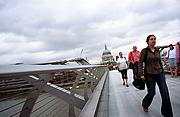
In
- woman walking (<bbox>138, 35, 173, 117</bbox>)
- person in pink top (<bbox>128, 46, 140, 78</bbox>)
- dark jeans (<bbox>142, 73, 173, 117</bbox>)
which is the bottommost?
dark jeans (<bbox>142, 73, 173, 117</bbox>)

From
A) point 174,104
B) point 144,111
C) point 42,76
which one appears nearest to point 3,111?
point 42,76

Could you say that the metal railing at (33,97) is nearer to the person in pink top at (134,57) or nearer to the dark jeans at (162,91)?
the dark jeans at (162,91)

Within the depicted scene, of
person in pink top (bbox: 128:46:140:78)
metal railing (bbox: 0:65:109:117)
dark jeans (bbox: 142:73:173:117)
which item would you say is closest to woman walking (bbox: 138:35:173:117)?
dark jeans (bbox: 142:73:173:117)

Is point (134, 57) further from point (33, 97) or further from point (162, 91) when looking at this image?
point (33, 97)

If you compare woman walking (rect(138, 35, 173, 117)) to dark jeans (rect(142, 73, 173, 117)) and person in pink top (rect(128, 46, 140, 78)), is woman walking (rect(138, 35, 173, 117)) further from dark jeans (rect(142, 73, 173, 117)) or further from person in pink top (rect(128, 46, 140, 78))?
person in pink top (rect(128, 46, 140, 78))

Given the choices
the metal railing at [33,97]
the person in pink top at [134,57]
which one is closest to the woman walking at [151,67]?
the metal railing at [33,97]

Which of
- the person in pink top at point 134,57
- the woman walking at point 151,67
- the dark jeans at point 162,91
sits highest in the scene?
the person in pink top at point 134,57

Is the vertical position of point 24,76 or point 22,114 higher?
point 24,76

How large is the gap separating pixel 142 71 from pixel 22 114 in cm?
344

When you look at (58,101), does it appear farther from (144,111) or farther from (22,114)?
(144,111)

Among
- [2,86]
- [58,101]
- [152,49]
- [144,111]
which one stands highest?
[152,49]

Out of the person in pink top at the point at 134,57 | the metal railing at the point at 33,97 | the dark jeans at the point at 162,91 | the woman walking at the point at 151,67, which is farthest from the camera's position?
the person in pink top at the point at 134,57

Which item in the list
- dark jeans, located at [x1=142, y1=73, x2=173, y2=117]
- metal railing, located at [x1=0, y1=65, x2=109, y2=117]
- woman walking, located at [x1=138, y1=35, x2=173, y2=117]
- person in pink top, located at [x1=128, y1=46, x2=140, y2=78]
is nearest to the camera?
metal railing, located at [x1=0, y1=65, x2=109, y2=117]

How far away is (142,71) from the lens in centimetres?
536
